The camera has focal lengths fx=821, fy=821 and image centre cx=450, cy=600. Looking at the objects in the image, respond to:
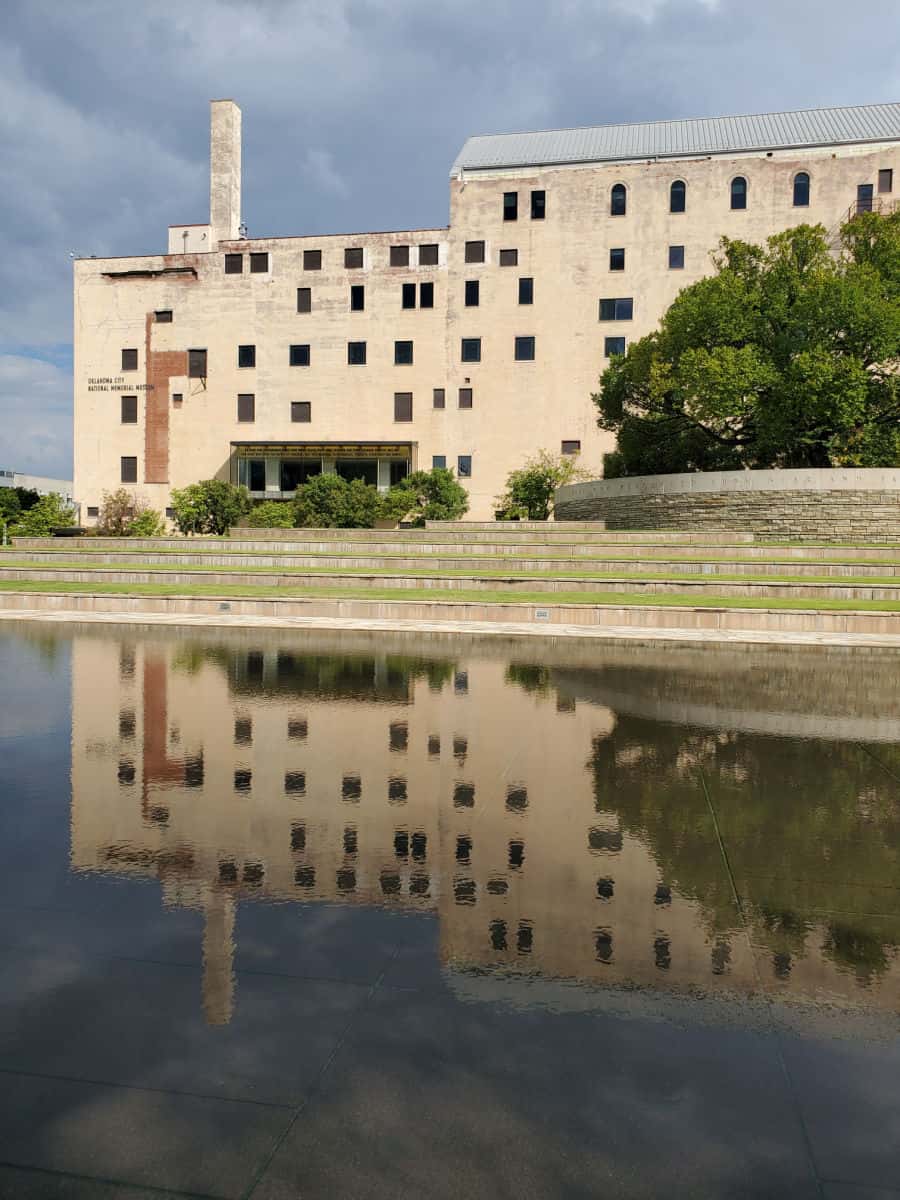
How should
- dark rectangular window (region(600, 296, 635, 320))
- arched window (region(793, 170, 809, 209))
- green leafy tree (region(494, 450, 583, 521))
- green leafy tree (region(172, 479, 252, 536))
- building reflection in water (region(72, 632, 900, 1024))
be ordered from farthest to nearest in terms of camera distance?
dark rectangular window (region(600, 296, 635, 320))
arched window (region(793, 170, 809, 209))
green leafy tree (region(494, 450, 583, 521))
green leafy tree (region(172, 479, 252, 536))
building reflection in water (region(72, 632, 900, 1024))

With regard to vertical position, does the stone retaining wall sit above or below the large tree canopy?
below

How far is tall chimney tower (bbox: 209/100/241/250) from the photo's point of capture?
48.4 metres

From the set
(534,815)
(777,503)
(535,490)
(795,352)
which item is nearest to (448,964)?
(534,815)

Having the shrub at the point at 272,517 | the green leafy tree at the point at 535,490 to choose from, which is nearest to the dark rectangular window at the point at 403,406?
the green leafy tree at the point at 535,490

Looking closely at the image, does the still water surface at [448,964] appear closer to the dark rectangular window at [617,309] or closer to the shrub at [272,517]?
the shrub at [272,517]

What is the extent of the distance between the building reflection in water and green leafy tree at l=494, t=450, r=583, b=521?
3133cm

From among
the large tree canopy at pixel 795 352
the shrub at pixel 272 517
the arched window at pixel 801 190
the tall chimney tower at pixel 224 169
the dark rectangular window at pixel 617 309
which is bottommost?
the shrub at pixel 272 517

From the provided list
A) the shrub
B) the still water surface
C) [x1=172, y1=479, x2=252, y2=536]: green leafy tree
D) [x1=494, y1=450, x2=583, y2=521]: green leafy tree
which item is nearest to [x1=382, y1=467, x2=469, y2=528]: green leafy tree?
[x1=494, y1=450, x2=583, y2=521]: green leafy tree

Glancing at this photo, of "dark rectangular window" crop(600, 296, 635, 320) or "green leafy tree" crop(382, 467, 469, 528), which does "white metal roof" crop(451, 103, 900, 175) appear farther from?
"green leafy tree" crop(382, 467, 469, 528)

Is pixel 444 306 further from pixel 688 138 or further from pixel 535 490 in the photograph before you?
pixel 688 138

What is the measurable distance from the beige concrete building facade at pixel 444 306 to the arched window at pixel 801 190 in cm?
10

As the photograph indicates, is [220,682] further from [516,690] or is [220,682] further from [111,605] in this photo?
[111,605]

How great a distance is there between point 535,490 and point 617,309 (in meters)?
11.6

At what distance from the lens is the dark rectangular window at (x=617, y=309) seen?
1729 inches
